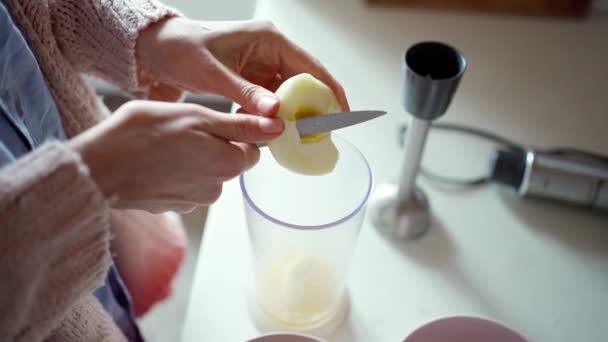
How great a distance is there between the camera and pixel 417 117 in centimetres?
52

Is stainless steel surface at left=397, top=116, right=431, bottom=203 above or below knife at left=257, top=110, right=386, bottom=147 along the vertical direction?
below

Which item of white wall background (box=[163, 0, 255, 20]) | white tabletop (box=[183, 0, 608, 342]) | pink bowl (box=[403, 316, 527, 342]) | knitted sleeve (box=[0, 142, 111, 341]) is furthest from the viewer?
white wall background (box=[163, 0, 255, 20])

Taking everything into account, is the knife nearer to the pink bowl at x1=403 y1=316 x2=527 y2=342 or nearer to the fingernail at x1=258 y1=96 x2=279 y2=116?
the fingernail at x1=258 y1=96 x2=279 y2=116

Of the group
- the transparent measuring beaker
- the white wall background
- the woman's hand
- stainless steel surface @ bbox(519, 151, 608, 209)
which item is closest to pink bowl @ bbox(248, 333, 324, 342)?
the transparent measuring beaker

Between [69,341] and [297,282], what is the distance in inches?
7.9

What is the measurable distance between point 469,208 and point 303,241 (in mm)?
236

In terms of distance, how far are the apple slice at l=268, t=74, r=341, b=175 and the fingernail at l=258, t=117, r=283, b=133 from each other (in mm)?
12

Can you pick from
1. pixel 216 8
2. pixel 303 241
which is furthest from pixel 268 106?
pixel 216 8

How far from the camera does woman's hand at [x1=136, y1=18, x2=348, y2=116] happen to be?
49cm

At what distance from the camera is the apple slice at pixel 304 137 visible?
1.43ft

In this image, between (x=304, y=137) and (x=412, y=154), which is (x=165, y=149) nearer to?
(x=304, y=137)

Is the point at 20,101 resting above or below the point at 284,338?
above

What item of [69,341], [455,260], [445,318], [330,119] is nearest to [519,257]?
[455,260]

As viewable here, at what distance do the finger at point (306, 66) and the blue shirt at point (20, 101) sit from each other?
0.21m
